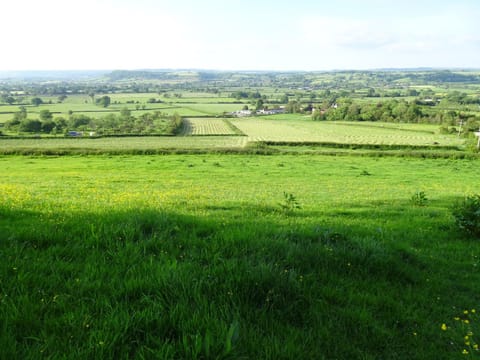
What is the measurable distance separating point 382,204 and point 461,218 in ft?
18.0

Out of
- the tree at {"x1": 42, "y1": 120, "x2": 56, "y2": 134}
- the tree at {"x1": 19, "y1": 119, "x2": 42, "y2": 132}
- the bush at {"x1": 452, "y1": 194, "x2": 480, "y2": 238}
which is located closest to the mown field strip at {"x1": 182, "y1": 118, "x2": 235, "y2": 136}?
the tree at {"x1": 42, "y1": 120, "x2": 56, "y2": 134}

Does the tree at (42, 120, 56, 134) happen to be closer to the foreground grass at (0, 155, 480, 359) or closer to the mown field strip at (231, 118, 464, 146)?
the mown field strip at (231, 118, 464, 146)

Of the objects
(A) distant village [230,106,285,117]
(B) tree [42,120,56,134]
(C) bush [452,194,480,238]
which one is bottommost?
(B) tree [42,120,56,134]

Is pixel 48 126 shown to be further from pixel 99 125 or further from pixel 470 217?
pixel 470 217

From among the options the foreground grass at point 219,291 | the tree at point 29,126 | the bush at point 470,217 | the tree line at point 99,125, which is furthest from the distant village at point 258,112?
the foreground grass at point 219,291

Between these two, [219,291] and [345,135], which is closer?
[219,291]

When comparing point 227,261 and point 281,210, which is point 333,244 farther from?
point 281,210

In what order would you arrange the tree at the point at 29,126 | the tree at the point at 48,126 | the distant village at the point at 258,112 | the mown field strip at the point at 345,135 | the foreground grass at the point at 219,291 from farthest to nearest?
1. the distant village at the point at 258,112
2. the tree at the point at 48,126
3. the tree at the point at 29,126
4. the mown field strip at the point at 345,135
5. the foreground grass at the point at 219,291

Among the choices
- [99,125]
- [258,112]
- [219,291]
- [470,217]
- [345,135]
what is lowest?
[99,125]

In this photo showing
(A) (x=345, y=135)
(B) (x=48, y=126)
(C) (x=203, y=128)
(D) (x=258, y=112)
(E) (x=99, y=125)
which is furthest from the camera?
(D) (x=258, y=112)

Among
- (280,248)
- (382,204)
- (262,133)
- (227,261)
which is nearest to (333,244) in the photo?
(280,248)

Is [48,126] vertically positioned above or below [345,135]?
below

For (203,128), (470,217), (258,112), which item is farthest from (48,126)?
(470,217)

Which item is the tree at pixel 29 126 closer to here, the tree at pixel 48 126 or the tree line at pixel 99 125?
the tree line at pixel 99 125
